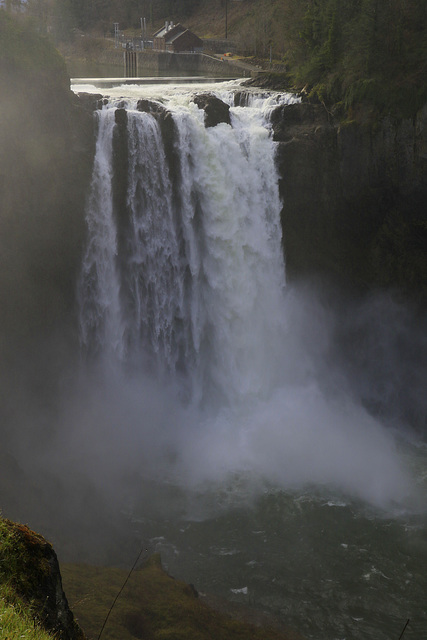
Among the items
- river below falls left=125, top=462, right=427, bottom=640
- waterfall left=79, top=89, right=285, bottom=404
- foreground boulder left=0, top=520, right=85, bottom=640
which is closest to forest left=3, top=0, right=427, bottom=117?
waterfall left=79, top=89, right=285, bottom=404

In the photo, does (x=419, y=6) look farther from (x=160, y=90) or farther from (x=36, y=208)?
(x=36, y=208)

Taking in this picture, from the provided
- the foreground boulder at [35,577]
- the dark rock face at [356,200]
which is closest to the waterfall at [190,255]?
the dark rock face at [356,200]

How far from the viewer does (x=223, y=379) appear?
21.7 meters

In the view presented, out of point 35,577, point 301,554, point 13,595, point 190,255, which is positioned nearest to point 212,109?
point 190,255

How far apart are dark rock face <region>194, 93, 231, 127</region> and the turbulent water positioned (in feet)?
0.91

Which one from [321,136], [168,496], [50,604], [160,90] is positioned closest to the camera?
[50,604]

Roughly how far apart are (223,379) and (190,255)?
14.9ft

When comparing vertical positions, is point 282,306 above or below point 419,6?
below

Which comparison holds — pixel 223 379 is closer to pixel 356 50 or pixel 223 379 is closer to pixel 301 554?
pixel 301 554

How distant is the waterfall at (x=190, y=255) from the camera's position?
→ 66.3 ft

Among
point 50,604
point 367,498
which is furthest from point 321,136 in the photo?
point 50,604

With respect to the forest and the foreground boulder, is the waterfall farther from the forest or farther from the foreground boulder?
the foreground boulder

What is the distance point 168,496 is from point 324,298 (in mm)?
10248

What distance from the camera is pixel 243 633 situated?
12500 mm
